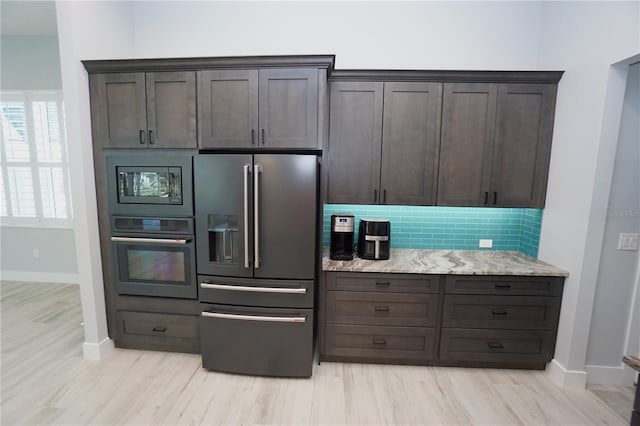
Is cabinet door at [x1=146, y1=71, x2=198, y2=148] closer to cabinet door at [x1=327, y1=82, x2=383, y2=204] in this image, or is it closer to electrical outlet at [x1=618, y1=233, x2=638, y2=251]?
cabinet door at [x1=327, y1=82, x2=383, y2=204]

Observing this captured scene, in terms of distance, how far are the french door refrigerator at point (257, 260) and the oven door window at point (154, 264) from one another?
0.18m

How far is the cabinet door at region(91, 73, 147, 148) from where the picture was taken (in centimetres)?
225

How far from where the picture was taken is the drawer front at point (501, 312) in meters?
2.26

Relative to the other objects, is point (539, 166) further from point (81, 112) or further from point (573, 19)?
point (81, 112)

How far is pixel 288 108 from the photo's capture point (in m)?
2.14

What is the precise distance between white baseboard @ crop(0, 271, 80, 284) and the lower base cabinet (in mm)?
3839

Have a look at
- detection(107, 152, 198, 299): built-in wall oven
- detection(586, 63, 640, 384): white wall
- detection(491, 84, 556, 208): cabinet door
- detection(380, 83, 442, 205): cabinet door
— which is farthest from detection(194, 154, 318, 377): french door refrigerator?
detection(586, 63, 640, 384): white wall

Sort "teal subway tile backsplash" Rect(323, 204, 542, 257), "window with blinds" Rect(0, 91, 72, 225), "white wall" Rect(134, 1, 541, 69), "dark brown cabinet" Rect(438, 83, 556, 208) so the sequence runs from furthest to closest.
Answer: "window with blinds" Rect(0, 91, 72, 225), "teal subway tile backsplash" Rect(323, 204, 542, 257), "white wall" Rect(134, 1, 541, 69), "dark brown cabinet" Rect(438, 83, 556, 208)

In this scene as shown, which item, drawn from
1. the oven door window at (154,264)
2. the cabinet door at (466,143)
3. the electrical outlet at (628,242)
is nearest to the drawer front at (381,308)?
the cabinet door at (466,143)

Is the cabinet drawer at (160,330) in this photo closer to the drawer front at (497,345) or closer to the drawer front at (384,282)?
the drawer front at (384,282)

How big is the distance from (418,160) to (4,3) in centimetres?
434

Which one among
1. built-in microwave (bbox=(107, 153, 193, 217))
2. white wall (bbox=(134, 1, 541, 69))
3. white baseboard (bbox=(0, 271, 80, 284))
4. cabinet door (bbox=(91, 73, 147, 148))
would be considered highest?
white wall (bbox=(134, 1, 541, 69))

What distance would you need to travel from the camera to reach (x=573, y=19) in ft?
7.22

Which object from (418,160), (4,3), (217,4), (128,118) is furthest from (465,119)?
(4,3)
